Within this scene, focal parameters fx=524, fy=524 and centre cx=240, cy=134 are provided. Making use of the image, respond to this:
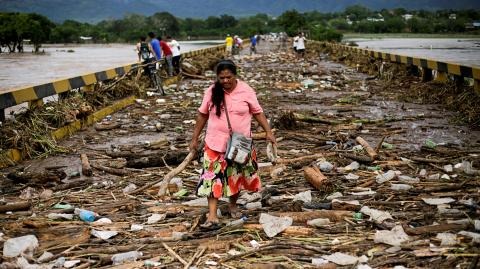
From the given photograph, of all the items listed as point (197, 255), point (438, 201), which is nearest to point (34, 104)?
point (197, 255)

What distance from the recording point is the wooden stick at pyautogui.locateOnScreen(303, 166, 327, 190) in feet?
17.7

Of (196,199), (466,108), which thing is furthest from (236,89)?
(466,108)

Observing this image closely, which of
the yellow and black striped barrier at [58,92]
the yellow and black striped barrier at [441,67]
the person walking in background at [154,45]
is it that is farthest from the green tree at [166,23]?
the yellow and black striped barrier at [58,92]

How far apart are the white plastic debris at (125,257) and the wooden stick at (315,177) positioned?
86.1 inches

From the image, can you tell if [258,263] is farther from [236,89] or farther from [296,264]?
[236,89]

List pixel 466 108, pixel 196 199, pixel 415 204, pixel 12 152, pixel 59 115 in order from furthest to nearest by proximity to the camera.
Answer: pixel 466 108
pixel 59 115
pixel 12 152
pixel 196 199
pixel 415 204

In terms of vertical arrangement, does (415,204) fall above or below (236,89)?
below

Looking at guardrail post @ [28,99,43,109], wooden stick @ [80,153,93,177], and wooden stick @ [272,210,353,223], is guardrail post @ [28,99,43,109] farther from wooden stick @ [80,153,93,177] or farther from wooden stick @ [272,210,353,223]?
wooden stick @ [272,210,353,223]

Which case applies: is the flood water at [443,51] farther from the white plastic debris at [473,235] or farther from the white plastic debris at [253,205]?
the white plastic debris at [473,235]

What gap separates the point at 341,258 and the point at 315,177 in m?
1.85

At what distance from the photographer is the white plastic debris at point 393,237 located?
3.91 m

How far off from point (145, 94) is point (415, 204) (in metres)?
10.2

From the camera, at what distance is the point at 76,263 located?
12.6 ft

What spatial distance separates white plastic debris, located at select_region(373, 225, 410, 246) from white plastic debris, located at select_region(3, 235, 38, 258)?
2647 millimetres
